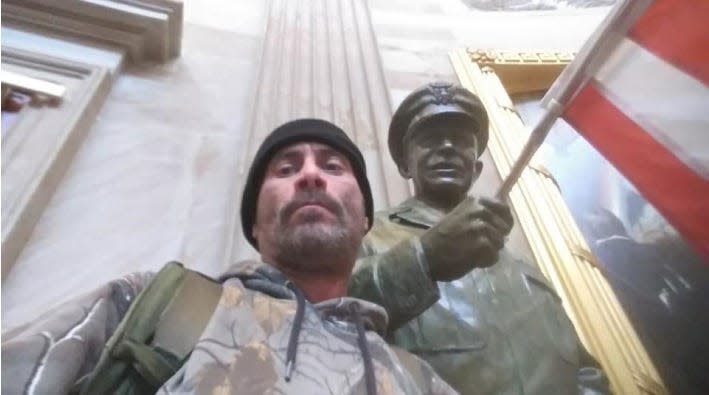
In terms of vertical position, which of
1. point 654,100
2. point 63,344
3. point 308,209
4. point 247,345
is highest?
point 654,100

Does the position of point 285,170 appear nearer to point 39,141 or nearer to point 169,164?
point 39,141

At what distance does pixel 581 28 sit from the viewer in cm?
377

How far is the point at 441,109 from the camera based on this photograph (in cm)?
195

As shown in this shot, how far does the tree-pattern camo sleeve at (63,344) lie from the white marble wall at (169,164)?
628 millimetres

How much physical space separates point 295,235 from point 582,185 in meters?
1.74

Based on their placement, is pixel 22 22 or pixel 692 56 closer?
pixel 692 56

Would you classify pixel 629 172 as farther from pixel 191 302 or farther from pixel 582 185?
pixel 582 185

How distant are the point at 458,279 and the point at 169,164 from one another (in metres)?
1.04

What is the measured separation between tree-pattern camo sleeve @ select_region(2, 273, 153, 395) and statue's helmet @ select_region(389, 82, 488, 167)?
0.96m

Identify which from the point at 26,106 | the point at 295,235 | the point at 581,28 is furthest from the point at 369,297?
the point at 581,28

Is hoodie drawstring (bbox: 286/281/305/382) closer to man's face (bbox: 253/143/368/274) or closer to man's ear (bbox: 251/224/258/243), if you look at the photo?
man's face (bbox: 253/143/368/274)

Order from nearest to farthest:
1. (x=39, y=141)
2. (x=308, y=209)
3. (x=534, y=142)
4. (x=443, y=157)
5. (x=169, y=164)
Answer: (x=308, y=209)
(x=534, y=142)
(x=443, y=157)
(x=39, y=141)
(x=169, y=164)

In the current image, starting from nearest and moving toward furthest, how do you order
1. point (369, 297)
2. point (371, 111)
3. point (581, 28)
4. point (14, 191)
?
point (369, 297) < point (14, 191) < point (371, 111) < point (581, 28)

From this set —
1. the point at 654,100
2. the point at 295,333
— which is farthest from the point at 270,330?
the point at 654,100
